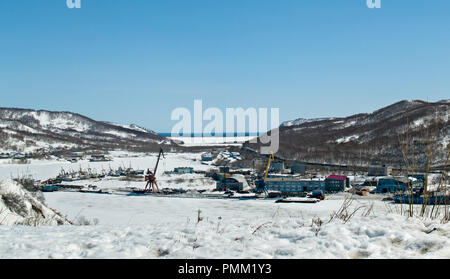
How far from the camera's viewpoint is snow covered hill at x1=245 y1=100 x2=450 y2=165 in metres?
63.1

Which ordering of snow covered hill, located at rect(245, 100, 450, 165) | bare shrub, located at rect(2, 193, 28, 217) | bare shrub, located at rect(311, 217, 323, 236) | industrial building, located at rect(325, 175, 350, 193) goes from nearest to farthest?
1. bare shrub, located at rect(311, 217, 323, 236)
2. bare shrub, located at rect(2, 193, 28, 217)
3. industrial building, located at rect(325, 175, 350, 193)
4. snow covered hill, located at rect(245, 100, 450, 165)

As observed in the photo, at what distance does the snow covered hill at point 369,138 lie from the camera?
6306cm

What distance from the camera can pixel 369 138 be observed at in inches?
3349

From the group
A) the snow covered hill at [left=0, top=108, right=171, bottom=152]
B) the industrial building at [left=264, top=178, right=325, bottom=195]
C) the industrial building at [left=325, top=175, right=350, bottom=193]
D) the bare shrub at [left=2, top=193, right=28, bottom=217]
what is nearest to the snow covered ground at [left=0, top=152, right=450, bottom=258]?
the bare shrub at [left=2, top=193, right=28, bottom=217]

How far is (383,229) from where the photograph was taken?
3.94m

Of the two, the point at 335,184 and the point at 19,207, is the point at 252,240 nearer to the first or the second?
the point at 19,207

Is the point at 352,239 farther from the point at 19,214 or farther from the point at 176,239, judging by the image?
the point at 19,214

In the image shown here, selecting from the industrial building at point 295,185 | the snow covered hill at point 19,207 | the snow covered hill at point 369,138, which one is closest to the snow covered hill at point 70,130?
the snow covered hill at point 369,138

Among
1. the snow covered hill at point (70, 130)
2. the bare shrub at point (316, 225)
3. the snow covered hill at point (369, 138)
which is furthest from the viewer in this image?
the snow covered hill at point (70, 130)

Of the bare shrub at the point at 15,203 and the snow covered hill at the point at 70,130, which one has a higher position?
the snow covered hill at the point at 70,130

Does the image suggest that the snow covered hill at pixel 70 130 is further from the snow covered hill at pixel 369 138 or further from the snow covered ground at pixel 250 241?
the snow covered ground at pixel 250 241

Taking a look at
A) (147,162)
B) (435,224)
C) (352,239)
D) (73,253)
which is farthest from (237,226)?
(147,162)

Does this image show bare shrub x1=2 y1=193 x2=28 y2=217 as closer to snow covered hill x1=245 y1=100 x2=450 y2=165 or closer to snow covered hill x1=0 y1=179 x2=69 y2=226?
snow covered hill x1=0 y1=179 x2=69 y2=226

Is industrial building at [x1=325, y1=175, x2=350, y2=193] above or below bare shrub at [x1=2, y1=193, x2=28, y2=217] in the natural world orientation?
below
